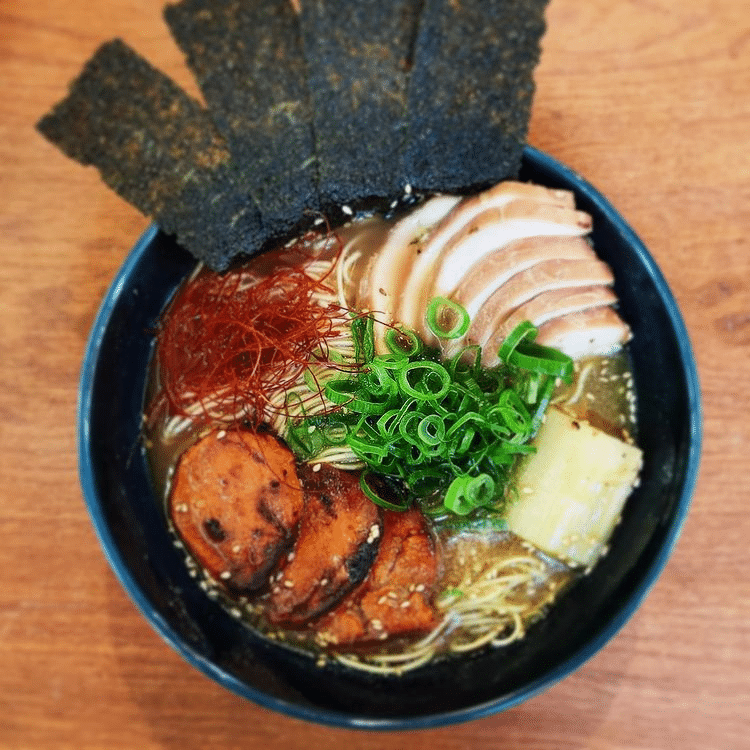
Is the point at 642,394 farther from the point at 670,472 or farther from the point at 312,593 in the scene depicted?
the point at 312,593

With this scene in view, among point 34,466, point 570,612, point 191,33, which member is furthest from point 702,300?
point 34,466

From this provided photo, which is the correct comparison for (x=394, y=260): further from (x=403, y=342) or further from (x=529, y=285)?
(x=529, y=285)

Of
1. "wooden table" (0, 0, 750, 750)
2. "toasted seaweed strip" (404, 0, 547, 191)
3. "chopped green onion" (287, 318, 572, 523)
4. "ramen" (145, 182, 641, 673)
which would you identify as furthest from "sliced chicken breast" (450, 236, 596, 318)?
"wooden table" (0, 0, 750, 750)

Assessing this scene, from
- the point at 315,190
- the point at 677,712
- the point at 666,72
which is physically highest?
the point at 666,72

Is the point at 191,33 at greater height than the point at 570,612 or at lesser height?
greater

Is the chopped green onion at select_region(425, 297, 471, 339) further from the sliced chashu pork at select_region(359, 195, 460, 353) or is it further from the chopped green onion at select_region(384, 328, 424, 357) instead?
the sliced chashu pork at select_region(359, 195, 460, 353)

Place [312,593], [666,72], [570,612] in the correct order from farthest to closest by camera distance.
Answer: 1. [666,72]
2. [570,612]
3. [312,593]

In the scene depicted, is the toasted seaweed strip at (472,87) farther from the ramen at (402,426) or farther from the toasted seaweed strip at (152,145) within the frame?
the toasted seaweed strip at (152,145)
